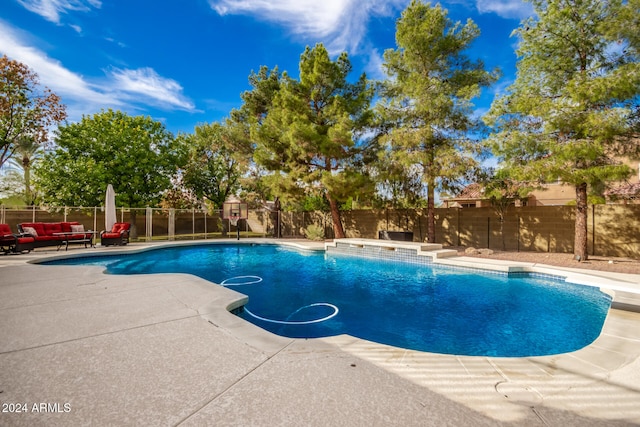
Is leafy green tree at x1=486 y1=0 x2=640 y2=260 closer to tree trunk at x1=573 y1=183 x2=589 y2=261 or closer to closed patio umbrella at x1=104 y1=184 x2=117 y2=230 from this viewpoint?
tree trunk at x1=573 y1=183 x2=589 y2=261

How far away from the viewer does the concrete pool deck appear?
188 cm

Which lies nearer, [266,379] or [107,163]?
[266,379]

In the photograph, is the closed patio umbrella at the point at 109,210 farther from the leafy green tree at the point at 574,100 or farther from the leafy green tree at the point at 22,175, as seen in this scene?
the leafy green tree at the point at 22,175

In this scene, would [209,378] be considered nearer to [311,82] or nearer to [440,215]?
[440,215]

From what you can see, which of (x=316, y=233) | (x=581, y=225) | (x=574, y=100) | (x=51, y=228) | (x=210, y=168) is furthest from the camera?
(x=210, y=168)

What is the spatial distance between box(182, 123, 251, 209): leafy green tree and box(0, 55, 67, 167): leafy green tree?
7417mm

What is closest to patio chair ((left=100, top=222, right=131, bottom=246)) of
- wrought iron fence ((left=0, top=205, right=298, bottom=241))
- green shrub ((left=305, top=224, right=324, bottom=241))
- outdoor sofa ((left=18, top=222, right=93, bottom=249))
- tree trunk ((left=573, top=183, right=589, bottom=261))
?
outdoor sofa ((left=18, top=222, right=93, bottom=249))

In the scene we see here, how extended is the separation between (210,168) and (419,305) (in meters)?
19.7

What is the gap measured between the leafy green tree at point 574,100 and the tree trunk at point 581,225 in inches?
0.9

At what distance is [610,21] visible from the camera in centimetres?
827

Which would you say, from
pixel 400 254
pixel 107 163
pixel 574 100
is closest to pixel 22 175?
pixel 107 163

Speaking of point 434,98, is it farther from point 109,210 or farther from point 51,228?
point 51,228

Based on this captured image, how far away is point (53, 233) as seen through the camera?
11445 millimetres

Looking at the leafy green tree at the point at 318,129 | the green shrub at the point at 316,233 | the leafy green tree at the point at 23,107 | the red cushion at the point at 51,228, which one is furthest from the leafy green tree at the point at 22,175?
the green shrub at the point at 316,233
